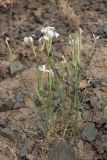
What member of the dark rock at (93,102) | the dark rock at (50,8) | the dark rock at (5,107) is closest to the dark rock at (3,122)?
Result: the dark rock at (5,107)

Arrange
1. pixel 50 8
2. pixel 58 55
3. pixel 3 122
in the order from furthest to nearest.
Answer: pixel 50 8 → pixel 58 55 → pixel 3 122

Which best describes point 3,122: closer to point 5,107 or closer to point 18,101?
point 5,107

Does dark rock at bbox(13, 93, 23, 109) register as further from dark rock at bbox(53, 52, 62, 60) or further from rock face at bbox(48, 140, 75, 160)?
dark rock at bbox(53, 52, 62, 60)

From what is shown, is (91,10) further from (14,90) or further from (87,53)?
(14,90)

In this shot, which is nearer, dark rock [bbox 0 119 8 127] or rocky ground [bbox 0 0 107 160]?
rocky ground [bbox 0 0 107 160]

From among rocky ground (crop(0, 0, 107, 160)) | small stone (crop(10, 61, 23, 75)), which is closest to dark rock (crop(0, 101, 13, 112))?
rocky ground (crop(0, 0, 107, 160))

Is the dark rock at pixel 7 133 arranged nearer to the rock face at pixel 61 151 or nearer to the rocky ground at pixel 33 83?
the rocky ground at pixel 33 83

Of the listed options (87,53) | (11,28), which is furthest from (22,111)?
(11,28)

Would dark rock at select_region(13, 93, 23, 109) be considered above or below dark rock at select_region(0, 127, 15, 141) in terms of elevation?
above

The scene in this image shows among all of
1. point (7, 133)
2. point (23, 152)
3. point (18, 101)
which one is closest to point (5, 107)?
point (18, 101)
